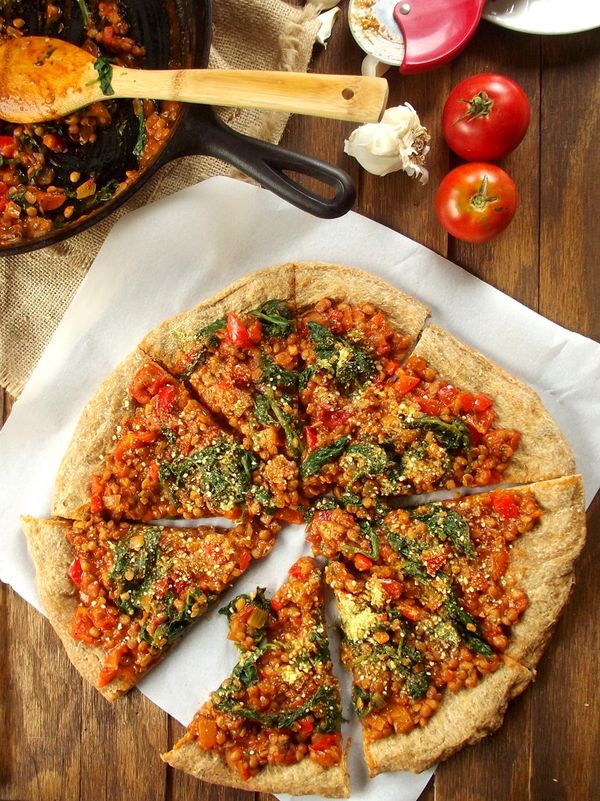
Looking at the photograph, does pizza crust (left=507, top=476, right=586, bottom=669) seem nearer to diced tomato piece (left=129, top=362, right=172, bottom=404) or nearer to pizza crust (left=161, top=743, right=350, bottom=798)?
pizza crust (left=161, top=743, right=350, bottom=798)

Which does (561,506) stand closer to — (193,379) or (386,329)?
(386,329)

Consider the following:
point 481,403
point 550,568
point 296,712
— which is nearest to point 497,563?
point 550,568

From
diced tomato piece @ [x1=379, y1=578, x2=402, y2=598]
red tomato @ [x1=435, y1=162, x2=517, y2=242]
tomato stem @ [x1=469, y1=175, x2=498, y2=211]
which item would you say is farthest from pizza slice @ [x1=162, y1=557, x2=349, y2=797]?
tomato stem @ [x1=469, y1=175, x2=498, y2=211]

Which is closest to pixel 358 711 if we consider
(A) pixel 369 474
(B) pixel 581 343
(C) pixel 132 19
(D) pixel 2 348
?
(A) pixel 369 474

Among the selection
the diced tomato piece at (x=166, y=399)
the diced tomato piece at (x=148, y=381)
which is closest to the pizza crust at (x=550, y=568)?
the diced tomato piece at (x=166, y=399)

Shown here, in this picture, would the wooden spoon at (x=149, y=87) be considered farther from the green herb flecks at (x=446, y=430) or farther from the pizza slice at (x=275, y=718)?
the pizza slice at (x=275, y=718)
